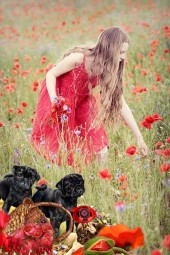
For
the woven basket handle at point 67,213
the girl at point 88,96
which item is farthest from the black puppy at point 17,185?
the girl at point 88,96

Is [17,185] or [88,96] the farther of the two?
[88,96]

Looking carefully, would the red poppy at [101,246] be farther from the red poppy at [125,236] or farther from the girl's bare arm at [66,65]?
the girl's bare arm at [66,65]

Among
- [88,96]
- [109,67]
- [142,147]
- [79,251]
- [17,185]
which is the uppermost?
[109,67]

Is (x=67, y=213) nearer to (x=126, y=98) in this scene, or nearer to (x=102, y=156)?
(x=102, y=156)

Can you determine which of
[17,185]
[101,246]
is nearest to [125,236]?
[101,246]

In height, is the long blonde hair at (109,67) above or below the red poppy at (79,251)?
above

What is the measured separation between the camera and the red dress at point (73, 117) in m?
2.70

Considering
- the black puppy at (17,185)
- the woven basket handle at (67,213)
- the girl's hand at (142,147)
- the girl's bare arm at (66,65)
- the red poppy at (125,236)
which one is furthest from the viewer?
the girl's bare arm at (66,65)

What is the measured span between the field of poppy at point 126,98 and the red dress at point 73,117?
0.08 metres

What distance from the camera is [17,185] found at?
2045 millimetres

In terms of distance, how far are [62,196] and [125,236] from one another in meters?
0.38

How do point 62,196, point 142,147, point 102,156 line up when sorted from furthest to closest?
point 102,156
point 142,147
point 62,196

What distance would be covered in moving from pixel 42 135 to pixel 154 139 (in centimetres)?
59

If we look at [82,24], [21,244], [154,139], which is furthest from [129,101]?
[82,24]
